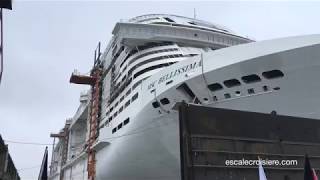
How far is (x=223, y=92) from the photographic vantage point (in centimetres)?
1864

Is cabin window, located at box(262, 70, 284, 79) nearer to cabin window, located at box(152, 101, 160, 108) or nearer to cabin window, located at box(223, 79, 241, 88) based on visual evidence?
cabin window, located at box(223, 79, 241, 88)

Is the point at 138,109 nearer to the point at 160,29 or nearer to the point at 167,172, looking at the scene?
the point at 167,172

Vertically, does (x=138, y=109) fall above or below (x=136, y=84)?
below

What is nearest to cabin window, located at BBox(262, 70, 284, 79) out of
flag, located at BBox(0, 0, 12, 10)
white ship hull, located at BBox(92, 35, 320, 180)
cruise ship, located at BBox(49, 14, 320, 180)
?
cruise ship, located at BBox(49, 14, 320, 180)

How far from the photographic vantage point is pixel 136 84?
83.0ft

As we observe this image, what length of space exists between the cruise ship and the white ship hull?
37 mm

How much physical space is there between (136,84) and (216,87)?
24.9 feet

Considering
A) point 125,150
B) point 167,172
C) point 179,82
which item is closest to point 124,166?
point 125,150

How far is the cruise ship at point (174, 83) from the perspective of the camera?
17.3 meters

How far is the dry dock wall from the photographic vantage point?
28.6 ft

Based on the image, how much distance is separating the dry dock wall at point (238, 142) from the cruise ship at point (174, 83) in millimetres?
7631

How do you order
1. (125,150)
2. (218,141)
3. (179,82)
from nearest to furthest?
(218,141) < (179,82) < (125,150)

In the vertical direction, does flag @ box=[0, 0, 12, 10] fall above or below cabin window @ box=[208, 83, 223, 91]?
below

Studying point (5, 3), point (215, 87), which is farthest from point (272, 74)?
point (5, 3)
